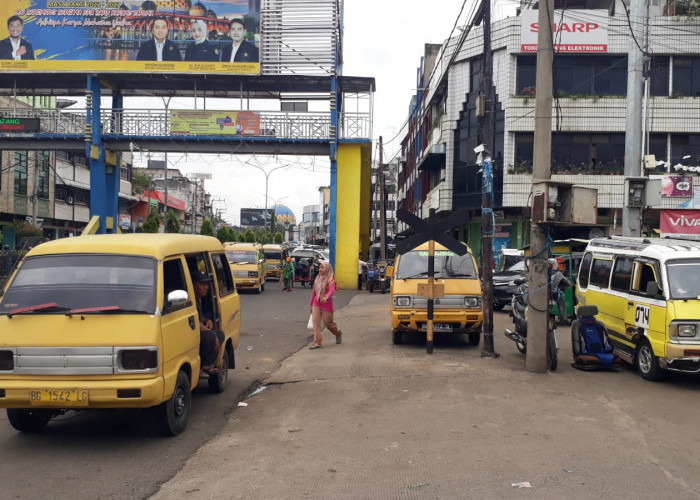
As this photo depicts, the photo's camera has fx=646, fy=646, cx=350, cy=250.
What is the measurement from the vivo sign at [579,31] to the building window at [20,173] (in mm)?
30449

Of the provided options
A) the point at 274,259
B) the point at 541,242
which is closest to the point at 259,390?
the point at 541,242

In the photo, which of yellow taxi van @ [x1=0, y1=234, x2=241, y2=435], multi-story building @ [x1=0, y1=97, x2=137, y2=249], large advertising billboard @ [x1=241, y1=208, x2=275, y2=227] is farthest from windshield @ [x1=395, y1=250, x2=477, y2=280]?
large advertising billboard @ [x1=241, y1=208, x2=275, y2=227]

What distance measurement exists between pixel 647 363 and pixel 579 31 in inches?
932

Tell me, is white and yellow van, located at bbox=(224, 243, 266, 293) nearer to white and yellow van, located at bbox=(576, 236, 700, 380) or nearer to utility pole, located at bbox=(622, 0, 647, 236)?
utility pole, located at bbox=(622, 0, 647, 236)

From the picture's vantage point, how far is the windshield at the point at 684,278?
911cm

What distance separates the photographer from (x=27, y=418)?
651 centimetres

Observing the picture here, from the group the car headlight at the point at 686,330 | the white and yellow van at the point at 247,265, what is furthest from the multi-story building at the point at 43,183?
the car headlight at the point at 686,330

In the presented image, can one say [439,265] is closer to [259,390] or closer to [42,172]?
[259,390]

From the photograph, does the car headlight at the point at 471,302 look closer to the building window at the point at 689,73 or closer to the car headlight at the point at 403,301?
the car headlight at the point at 403,301

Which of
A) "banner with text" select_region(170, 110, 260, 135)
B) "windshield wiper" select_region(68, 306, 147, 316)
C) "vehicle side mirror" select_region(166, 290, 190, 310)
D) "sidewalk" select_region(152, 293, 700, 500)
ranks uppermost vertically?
"banner with text" select_region(170, 110, 260, 135)

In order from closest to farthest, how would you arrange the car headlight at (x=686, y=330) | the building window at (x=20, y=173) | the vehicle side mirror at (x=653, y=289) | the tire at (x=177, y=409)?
the tire at (x=177, y=409) → the car headlight at (x=686, y=330) → the vehicle side mirror at (x=653, y=289) → the building window at (x=20, y=173)

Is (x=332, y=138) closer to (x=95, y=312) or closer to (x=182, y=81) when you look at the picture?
(x=182, y=81)

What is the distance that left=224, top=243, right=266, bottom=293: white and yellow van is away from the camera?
27281 millimetres

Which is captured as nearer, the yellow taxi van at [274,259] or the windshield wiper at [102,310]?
the windshield wiper at [102,310]
